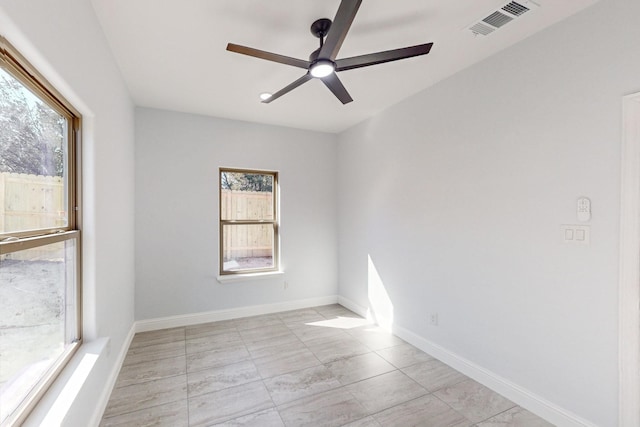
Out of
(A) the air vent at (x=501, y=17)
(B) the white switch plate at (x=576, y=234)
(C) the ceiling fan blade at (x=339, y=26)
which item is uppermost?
(A) the air vent at (x=501, y=17)

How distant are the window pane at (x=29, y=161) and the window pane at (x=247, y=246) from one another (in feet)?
7.86

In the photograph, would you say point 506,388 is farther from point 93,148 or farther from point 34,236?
point 93,148

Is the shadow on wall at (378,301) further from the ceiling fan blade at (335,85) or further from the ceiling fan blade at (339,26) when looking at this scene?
the ceiling fan blade at (339,26)

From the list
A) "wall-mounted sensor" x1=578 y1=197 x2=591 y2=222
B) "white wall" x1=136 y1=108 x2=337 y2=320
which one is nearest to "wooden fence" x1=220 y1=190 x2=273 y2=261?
"white wall" x1=136 y1=108 x2=337 y2=320

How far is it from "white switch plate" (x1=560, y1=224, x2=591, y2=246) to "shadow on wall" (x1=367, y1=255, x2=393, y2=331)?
78.4 inches

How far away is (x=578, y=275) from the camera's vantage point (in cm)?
191

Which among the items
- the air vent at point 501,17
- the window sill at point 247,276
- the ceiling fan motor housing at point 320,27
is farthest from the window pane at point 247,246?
the air vent at point 501,17

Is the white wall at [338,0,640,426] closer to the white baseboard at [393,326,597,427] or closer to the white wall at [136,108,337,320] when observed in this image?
the white baseboard at [393,326,597,427]

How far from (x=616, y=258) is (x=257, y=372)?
8.99 feet

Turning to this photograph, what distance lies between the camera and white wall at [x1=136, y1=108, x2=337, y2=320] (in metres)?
3.58

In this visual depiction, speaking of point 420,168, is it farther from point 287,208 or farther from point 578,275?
point 287,208

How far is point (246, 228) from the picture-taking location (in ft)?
13.8

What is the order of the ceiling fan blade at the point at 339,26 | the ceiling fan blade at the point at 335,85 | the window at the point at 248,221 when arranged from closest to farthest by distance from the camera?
the ceiling fan blade at the point at 339,26, the ceiling fan blade at the point at 335,85, the window at the point at 248,221

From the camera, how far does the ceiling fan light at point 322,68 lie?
1.81 metres
